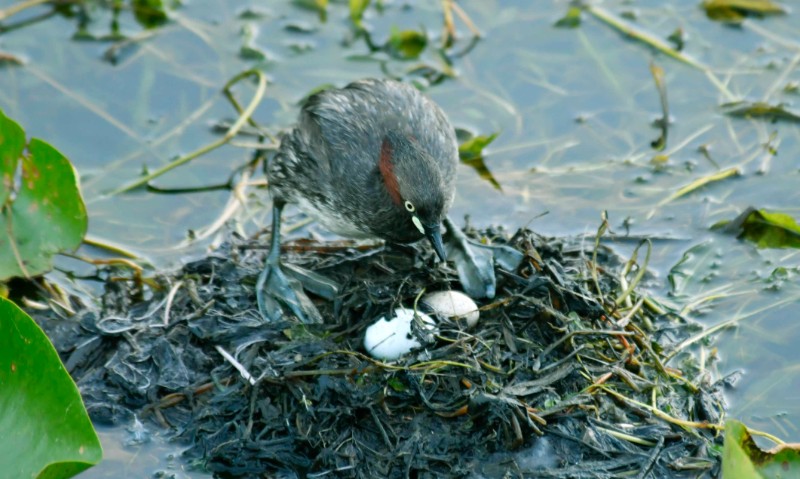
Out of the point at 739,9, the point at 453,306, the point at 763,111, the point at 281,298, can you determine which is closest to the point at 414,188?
the point at 453,306

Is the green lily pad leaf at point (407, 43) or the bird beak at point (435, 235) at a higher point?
the bird beak at point (435, 235)

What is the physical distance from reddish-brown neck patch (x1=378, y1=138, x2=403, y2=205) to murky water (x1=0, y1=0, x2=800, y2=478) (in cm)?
145

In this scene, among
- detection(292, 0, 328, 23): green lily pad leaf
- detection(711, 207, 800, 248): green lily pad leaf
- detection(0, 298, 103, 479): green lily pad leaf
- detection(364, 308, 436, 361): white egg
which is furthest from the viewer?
detection(292, 0, 328, 23): green lily pad leaf

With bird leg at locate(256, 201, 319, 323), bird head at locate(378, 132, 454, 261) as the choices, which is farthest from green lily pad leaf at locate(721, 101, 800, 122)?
bird leg at locate(256, 201, 319, 323)

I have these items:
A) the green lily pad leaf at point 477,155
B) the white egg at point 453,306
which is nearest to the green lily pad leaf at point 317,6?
the green lily pad leaf at point 477,155

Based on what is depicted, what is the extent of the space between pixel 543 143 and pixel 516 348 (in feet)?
9.73

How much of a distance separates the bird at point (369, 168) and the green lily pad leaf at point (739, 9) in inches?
Result: 159

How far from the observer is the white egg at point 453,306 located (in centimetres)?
628

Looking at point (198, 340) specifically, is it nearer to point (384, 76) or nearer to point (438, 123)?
point (438, 123)

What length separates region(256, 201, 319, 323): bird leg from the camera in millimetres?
6633

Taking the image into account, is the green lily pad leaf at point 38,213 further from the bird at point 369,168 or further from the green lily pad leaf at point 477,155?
the green lily pad leaf at point 477,155

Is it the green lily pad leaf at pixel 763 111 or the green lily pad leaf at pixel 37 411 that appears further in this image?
the green lily pad leaf at pixel 763 111

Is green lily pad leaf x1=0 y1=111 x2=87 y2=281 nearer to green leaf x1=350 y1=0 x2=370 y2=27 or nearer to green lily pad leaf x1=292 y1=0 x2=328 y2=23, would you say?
green leaf x1=350 y1=0 x2=370 y2=27

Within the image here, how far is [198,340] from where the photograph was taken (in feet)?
21.5
